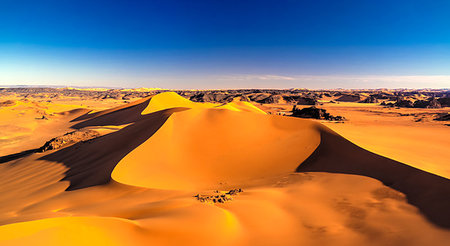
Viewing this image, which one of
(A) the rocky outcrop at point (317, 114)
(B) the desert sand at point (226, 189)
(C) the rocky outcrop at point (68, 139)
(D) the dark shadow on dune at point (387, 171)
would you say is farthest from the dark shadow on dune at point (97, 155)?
(A) the rocky outcrop at point (317, 114)

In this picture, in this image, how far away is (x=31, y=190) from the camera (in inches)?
310

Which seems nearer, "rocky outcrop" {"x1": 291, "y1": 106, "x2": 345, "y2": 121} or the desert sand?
the desert sand

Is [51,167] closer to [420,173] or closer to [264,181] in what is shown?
[264,181]

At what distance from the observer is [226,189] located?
6453 mm

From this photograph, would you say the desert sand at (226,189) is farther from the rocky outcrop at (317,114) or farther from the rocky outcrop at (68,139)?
the rocky outcrop at (317,114)

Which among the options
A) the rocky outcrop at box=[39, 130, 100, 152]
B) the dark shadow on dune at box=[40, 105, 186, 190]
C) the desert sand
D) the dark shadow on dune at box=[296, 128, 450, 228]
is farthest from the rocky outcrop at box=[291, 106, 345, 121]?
the rocky outcrop at box=[39, 130, 100, 152]

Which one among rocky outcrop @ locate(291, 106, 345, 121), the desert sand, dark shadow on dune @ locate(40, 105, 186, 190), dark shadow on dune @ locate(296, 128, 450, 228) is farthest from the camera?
rocky outcrop @ locate(291, 106, 345, 121)

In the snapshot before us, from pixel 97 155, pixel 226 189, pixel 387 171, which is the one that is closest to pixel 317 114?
pixel 387 171

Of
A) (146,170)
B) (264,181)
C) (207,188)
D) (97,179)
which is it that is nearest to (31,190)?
(97,179)

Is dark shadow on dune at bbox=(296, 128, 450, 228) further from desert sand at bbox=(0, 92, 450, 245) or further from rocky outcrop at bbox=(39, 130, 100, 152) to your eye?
rocky outcrop at bbox=(39, 130, 100, 152)

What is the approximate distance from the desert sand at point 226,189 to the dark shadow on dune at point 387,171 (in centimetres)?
3

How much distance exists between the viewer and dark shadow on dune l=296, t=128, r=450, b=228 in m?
4.54

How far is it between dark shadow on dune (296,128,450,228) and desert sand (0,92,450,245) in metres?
0.03

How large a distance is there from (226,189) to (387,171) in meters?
4.98
